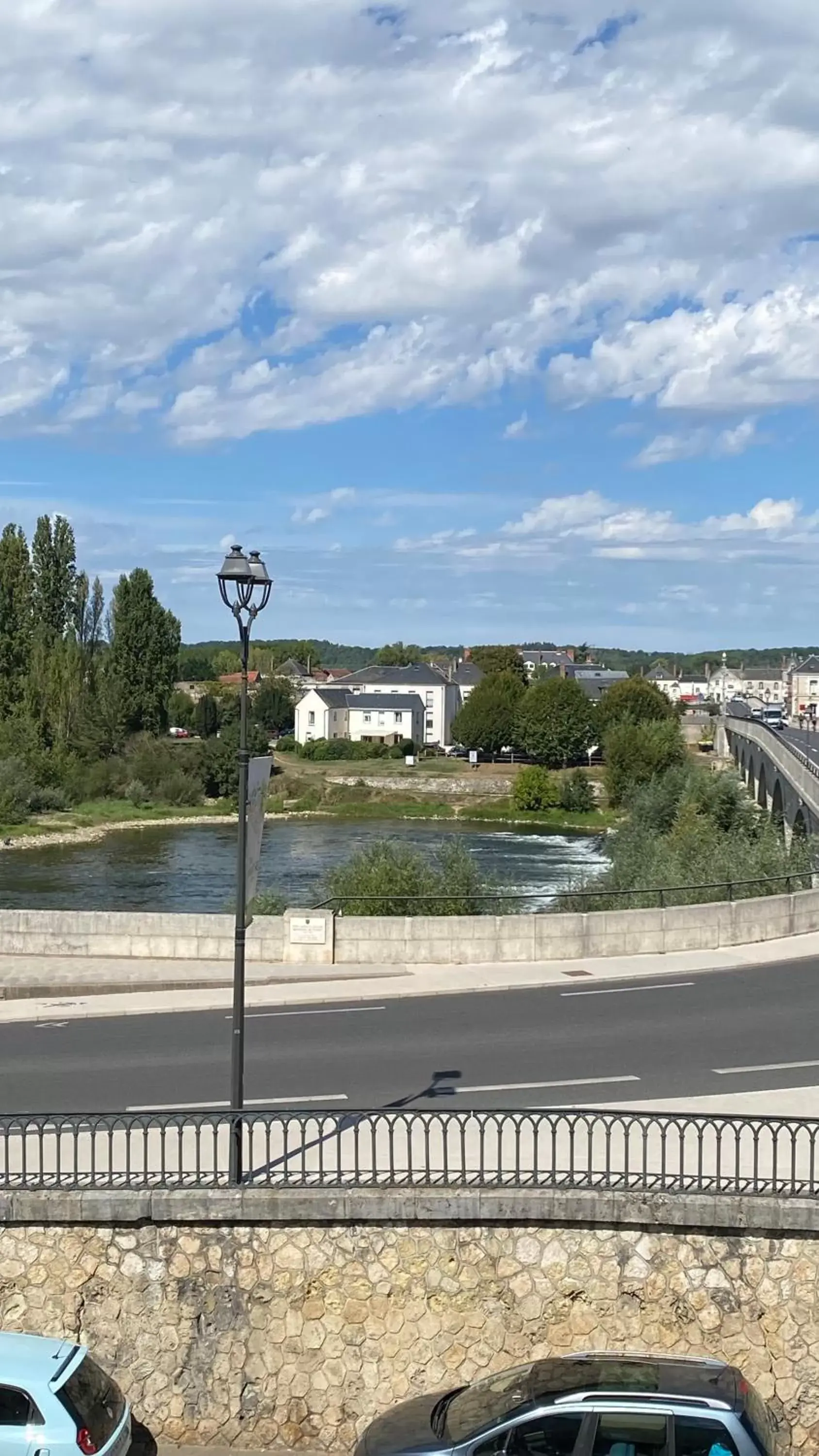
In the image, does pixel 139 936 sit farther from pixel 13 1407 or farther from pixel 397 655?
pixel 397 655

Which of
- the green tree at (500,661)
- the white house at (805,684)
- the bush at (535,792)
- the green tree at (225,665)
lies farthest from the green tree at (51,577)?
the green tree at (225,665)

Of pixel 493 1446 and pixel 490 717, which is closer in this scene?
pixel 493 1446

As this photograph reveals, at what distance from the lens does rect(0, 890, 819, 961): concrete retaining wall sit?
59.3 ft

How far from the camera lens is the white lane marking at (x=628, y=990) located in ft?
55.0

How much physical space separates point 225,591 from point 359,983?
26.3 feet

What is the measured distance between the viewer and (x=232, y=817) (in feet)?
260

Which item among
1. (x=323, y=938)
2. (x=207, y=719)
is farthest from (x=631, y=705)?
(x=323, y=938)

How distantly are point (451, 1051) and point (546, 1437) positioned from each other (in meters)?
6.59

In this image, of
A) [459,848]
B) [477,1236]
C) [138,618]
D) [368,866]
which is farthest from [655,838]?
[138,618]

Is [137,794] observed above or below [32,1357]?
below

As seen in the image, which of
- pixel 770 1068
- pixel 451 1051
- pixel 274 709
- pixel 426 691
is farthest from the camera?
pixel 274 709

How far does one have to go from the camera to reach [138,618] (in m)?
82.1

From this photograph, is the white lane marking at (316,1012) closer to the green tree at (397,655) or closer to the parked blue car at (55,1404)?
the parked blue car at (55,1404)

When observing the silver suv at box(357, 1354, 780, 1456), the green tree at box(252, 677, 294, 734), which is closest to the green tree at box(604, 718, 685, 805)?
the green tree at box(252, 677, 294, 734)
